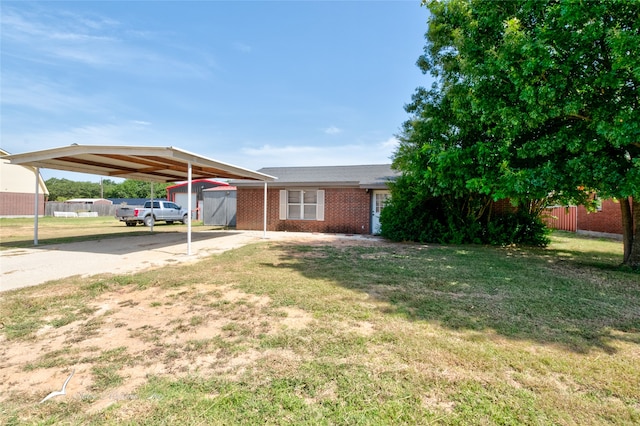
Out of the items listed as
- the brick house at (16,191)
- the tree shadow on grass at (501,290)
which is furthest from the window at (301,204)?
the brick house at (16,191)

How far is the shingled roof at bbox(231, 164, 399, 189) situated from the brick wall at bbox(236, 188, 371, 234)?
522 millimetres

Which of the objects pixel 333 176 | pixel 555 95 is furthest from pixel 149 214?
pixel 555 95

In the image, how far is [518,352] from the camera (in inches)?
114

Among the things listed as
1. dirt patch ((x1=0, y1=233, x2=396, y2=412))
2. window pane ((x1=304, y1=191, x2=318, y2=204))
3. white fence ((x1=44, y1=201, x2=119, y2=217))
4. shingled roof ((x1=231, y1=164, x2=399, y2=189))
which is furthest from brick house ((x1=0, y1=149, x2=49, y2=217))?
dirt patch ((x1=0, y1=233, x2=396, y2=412))

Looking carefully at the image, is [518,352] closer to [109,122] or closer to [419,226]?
[419,226]

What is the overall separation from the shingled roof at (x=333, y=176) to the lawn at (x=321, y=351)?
8788 mm

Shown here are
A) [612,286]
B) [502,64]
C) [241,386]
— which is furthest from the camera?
[502,64]

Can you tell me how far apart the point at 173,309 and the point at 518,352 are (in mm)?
4048

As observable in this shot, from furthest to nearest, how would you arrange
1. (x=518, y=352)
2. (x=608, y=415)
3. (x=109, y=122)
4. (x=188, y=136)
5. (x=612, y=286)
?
(x=188, y=136) → (x=109, y=122) → (x=612, y=286) → (x=518, y=352) → (x=608, y=415)

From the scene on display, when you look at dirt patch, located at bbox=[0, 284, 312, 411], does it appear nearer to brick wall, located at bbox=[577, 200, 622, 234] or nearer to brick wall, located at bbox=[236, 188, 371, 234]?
brick wall, located at bbox=[236, 188, 371, 234]

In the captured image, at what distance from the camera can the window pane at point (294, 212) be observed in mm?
15297

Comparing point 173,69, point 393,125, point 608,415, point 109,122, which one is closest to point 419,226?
point 393,125

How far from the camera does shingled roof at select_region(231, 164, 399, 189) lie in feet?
46.2

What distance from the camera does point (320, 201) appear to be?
14891 millimetres
